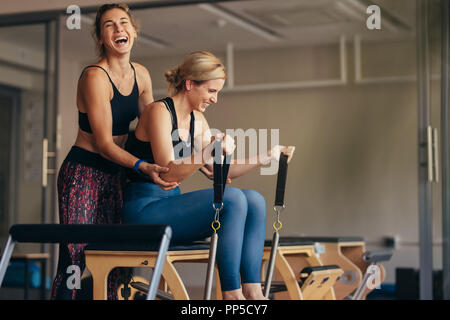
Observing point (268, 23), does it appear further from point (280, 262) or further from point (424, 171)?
point (280, 262)

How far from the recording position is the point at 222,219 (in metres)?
1.65

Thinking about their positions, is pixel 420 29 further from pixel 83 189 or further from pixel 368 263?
pixel 83 189

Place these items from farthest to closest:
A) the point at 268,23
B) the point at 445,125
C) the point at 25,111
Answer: the point at 268,23
the point at 25,111
the point at 445,125

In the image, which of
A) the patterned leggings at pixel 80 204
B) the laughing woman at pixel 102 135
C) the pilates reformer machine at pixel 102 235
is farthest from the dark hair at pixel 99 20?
the pilates reformer machine at pixel 102 235

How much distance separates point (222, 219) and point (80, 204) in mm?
463

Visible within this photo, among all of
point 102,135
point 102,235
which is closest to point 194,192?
point 102,135

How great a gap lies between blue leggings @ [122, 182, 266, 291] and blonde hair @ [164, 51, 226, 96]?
11.6 inches

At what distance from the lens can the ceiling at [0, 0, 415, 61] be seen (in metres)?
4.59

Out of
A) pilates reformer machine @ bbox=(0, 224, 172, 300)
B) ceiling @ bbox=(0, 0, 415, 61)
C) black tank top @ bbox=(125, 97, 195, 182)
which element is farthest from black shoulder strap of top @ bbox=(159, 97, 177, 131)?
ceiling @ bbox=(0, 0, 415, 61)

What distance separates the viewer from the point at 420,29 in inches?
145

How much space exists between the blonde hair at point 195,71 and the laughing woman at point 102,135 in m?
0.11
